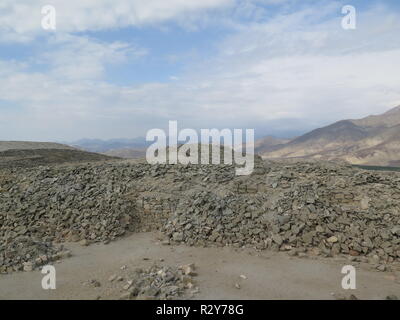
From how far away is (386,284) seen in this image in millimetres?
7609

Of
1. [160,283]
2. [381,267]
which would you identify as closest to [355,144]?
[381,267]

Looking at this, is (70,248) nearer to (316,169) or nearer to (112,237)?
(112,237)

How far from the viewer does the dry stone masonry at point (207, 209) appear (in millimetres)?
9398

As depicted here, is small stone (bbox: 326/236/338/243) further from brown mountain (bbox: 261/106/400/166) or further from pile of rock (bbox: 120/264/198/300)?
brown mountain (bbox: 261/106/400/166)

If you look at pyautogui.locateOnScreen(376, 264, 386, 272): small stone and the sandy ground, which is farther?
pyautogui.locateOnScreen(376, 264, 386, 272): small stone

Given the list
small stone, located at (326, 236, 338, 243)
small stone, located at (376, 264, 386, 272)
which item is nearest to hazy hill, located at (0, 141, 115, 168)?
small stone, located at (326, 236, 338, 243)

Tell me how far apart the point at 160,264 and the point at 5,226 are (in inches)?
228

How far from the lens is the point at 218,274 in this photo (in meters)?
8.14

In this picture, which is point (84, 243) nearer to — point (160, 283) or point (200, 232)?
point (200, 232)

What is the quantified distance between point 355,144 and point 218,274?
317ft

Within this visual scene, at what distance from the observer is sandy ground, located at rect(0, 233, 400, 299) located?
7.21 metres

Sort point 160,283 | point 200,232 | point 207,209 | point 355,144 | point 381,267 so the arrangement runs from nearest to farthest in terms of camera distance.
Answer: point 160,283
point 381,267
point 200,232
point 207,209
point 355,144

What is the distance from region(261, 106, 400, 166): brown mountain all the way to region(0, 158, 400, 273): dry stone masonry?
62.1 meters

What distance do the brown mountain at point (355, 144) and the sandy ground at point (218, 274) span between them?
215ft
